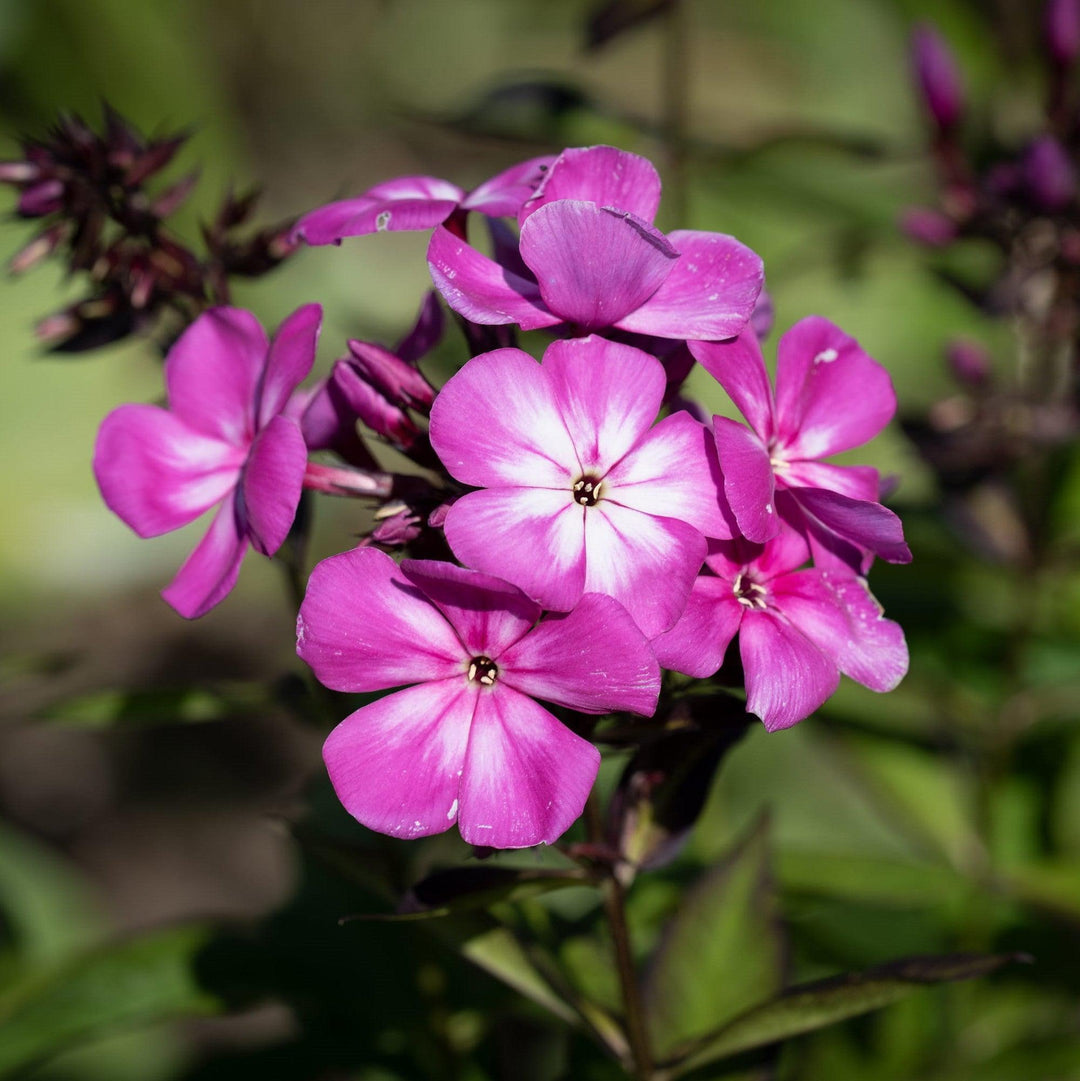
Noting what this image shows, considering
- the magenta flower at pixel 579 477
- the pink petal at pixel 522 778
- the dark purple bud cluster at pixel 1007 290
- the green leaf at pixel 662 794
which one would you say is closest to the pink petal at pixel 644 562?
the magenta flower at pixel 579 477

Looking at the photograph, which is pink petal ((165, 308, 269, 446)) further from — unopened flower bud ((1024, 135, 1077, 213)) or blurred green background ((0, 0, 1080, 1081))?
unopened flower bud ((1024, 135, 1077, 213))

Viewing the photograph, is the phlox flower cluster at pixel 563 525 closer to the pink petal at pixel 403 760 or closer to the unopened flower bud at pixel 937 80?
the pink petal at pixel 403 760

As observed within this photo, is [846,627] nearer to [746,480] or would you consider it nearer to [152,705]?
[746,480]

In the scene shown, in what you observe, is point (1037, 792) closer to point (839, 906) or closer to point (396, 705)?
point (839, 906)

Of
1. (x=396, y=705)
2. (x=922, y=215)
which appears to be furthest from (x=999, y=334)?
(x=396, y=705)

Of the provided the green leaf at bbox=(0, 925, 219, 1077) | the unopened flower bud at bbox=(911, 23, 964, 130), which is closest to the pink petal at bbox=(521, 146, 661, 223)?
the green leaf at bbox=(0, 925, 219, 1077)

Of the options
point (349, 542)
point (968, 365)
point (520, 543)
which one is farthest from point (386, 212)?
point (349, 542)
